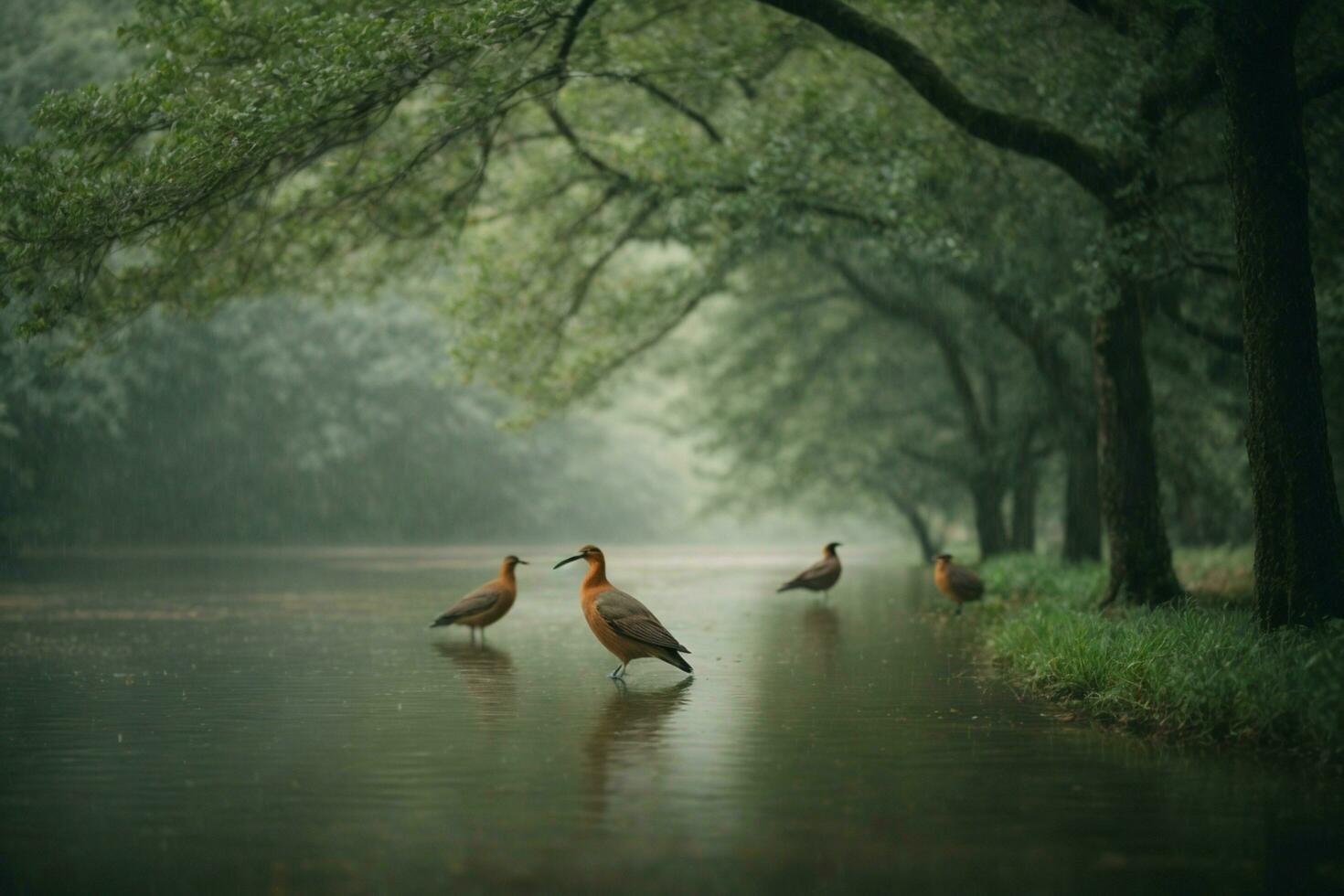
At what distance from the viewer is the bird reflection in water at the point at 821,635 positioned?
51.8ft

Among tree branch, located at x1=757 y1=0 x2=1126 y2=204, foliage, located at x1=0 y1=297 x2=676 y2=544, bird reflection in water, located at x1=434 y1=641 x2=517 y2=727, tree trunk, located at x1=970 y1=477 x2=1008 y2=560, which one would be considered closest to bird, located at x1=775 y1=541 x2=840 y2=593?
bird reflection in water, located at x1=434 y1=641 x2=517 y2=727

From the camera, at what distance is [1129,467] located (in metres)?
17.5

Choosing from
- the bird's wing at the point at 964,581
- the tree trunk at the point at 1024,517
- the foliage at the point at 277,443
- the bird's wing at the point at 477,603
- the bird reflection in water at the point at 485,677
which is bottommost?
the bird reflection in water at the point at 485,677

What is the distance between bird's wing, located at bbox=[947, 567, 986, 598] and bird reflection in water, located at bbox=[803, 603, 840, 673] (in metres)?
1.89

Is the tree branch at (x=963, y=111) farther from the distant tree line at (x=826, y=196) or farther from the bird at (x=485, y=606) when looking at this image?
the bird at (x=485, y=606)

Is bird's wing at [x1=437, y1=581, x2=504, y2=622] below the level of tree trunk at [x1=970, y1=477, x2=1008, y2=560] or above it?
below

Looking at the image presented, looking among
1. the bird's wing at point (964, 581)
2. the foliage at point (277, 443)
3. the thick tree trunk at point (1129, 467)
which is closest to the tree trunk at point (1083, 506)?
the bird's wing at point (964, 581)

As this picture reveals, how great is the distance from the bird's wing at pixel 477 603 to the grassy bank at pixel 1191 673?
20.3 feet

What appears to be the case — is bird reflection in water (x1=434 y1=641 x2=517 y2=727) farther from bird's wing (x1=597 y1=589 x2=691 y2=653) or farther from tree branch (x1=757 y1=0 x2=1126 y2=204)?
tree branch (x1=757 y1=0 x2=1126 y2=204)

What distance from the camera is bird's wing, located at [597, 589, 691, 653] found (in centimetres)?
1312

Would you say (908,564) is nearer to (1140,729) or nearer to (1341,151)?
(1341,151)

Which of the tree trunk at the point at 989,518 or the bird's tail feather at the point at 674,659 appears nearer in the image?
the bird's tail feather at the point at 674,659

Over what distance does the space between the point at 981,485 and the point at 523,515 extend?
4479 centimetres

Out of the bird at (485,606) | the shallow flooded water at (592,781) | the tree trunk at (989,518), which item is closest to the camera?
the shallow flooded water at (592,781)
